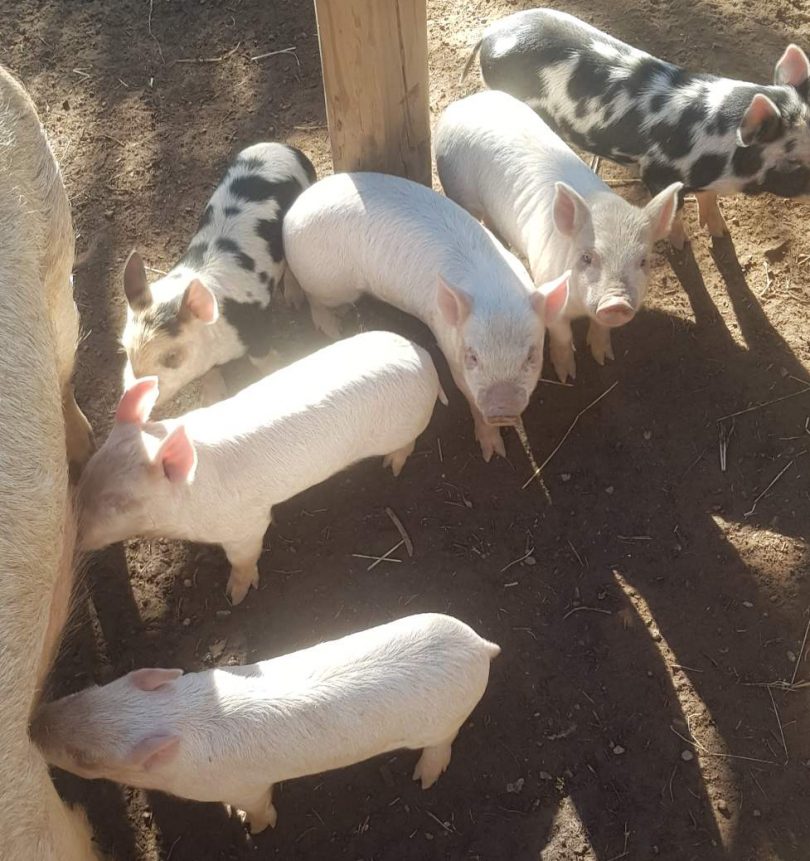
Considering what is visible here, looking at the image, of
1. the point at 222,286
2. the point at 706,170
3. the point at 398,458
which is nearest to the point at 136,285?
the point at 222,286

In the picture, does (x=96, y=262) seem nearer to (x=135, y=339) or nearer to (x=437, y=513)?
(x=135, y=339)

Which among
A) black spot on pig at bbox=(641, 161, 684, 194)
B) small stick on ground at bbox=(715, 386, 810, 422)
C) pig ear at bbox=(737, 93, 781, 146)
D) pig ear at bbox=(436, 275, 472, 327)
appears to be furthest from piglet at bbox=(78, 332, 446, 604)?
pig ear at bbox=(737, 93, 781, 146)

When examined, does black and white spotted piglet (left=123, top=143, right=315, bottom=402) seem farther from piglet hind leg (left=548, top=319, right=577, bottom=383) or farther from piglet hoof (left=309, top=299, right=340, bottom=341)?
piglet hind leg (left=548, top=319, right=577, bottom=383)

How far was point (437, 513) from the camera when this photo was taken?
370 centimetres

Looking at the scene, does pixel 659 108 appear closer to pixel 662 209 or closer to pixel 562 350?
pixel 662 209

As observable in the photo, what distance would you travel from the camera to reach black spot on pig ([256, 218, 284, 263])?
154 inches

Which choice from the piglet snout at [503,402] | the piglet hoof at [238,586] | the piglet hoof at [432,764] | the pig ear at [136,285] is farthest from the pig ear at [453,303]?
the piglet hoof at [432,764]

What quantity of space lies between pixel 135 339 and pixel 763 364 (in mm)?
3005

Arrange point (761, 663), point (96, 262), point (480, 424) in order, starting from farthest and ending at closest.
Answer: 1. point (96, 262)
2. point (480, 424)
3. point (761, 663)

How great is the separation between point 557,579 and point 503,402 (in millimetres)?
832

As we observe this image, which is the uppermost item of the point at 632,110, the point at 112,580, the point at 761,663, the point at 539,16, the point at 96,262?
the point at 539,16

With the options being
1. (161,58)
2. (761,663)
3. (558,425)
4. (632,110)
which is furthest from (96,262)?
(761,663)

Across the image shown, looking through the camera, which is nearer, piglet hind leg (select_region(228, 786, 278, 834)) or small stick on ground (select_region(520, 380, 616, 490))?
piglet hind leg (select_region(228, 786, 278, 834))

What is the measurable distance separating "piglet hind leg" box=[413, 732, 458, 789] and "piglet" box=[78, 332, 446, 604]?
102 centimetres
